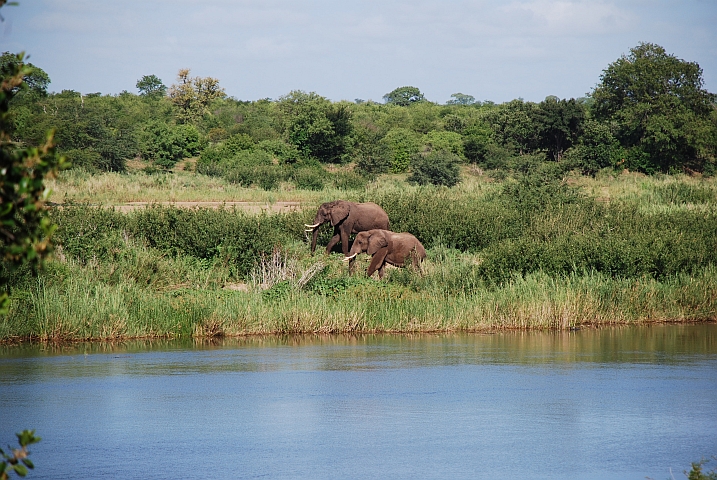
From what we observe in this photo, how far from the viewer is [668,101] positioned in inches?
1949

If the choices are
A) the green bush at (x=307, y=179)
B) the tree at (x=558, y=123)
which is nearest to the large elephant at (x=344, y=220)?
the green bush at (x=307, y=179)

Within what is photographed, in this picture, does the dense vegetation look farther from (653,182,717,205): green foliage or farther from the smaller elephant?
A: the smaller elephant

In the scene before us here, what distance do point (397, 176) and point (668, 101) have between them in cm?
1626

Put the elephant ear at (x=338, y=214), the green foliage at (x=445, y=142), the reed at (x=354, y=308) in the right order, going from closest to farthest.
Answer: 1. the reed at (x=354, y=308)
2. the elephant ear at (x=338, y=214)
3. the green foliage at (x=445, y=142)

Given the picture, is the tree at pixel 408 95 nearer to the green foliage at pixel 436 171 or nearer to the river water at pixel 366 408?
the green foliage at pixel 436 171

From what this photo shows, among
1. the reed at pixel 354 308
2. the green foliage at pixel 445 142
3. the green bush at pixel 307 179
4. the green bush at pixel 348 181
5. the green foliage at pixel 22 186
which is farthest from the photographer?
the green foliage at pixel 445 142

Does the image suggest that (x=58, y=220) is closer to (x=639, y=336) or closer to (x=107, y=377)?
(x=107, y=377)

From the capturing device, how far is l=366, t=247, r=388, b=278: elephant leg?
824 inches

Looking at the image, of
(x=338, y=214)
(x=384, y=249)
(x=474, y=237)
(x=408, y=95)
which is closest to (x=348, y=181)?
(x=338, y=214)

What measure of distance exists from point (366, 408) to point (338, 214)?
1242 centimetres

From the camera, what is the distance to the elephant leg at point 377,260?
20938 mm

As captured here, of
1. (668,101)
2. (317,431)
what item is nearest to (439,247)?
(317,431)

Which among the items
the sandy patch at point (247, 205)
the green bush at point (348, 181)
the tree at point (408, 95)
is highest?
the tree at point (408, 95)

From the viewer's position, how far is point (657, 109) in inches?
1939
